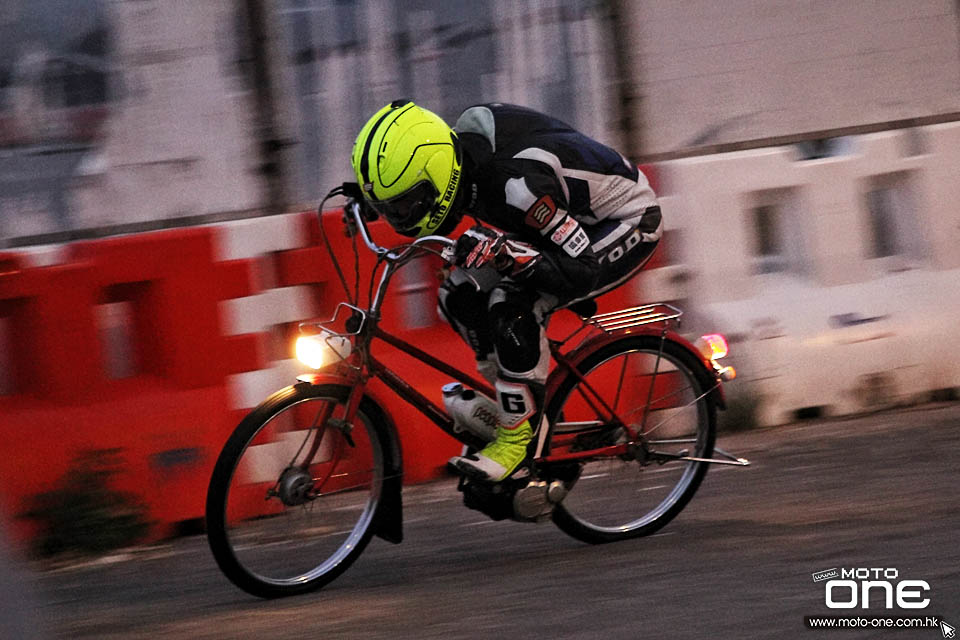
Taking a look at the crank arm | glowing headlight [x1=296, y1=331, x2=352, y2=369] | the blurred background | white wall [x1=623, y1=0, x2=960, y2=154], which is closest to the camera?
glowing headlight [x1=296, y1=331, x2=352, y2=369]

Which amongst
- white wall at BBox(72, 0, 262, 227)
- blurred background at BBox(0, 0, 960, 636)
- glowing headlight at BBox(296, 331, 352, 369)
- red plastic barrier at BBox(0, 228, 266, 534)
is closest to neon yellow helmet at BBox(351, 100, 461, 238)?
glowing headlight at BBox(296, 331, 352, 369)

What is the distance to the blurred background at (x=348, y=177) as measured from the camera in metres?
6.18

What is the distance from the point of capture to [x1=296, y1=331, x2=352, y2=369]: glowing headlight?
4.99 meters

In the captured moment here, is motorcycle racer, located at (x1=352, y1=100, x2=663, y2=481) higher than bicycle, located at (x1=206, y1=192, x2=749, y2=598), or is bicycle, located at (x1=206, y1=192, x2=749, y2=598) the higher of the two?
motorcycle racer, located at (x1=352, y1=100, x2=663, y2=481)

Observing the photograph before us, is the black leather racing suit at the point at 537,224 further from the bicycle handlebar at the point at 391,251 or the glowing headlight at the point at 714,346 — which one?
the glowing headlight at the point at 714,346

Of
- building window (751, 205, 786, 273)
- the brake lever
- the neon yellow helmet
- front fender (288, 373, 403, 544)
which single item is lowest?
front fender (288, 373, 403, 544)

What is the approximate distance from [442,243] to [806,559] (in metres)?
1.73

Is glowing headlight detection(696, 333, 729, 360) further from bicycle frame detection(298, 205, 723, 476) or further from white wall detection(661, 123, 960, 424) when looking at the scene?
white wall detection(661, 123, 960, 424)

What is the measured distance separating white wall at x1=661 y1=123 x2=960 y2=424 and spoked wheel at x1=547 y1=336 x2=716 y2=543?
158 centimetres

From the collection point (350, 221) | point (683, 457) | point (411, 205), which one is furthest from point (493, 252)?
point (683, 457)

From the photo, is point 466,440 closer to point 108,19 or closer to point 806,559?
point 806,559

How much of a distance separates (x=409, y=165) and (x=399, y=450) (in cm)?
109

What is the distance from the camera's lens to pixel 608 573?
5.16 metres

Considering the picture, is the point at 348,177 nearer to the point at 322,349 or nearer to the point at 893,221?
the point at 322,349
